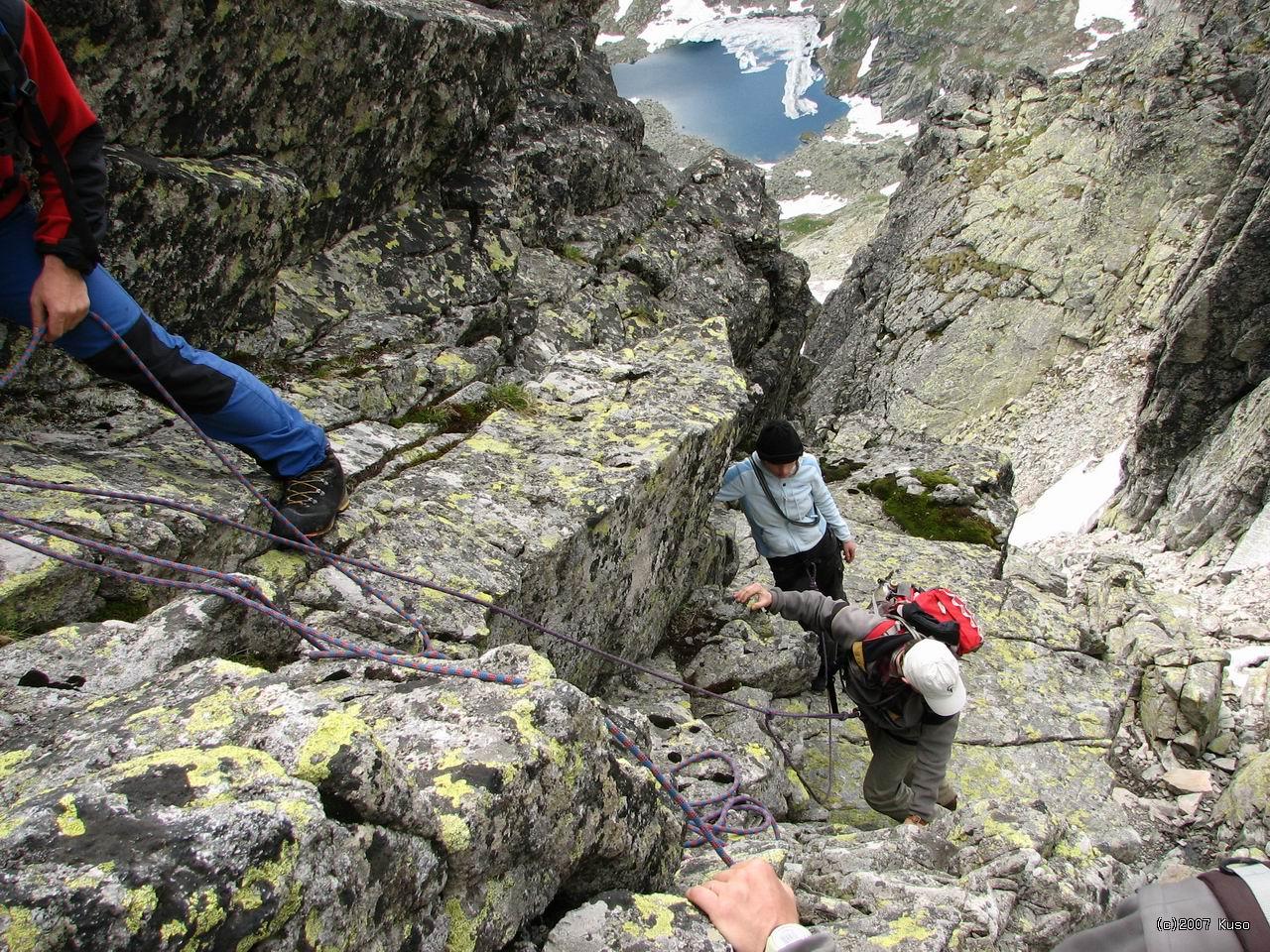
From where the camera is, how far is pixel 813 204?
15350 centimetres

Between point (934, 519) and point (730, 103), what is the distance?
185m

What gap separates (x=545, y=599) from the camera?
7.25 meters

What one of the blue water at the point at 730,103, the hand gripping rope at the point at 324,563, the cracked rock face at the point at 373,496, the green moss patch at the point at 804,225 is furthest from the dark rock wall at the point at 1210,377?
the blue water at the point at 730,103

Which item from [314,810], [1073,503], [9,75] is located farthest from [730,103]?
[314,810]

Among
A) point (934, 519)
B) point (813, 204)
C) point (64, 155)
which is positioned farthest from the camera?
point (813, 204)

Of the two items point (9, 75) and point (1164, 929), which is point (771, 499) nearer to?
point (1164, 929)

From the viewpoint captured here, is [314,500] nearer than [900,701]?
Yes

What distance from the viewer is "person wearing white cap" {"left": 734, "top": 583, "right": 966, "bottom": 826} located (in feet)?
22.7

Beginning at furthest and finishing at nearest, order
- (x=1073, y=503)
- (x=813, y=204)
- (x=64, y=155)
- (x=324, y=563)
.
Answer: (x=813, y=204) → (x=1073, y=503) → (x=324, y=563) → (x=64, y=155)

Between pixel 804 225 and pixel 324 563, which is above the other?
pixel 804 225

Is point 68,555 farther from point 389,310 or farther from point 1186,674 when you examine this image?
point 1186,674

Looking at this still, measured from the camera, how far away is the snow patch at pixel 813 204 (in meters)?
151

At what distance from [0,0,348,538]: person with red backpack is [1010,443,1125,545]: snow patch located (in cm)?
2759

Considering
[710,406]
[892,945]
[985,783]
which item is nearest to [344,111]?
[710,406]
